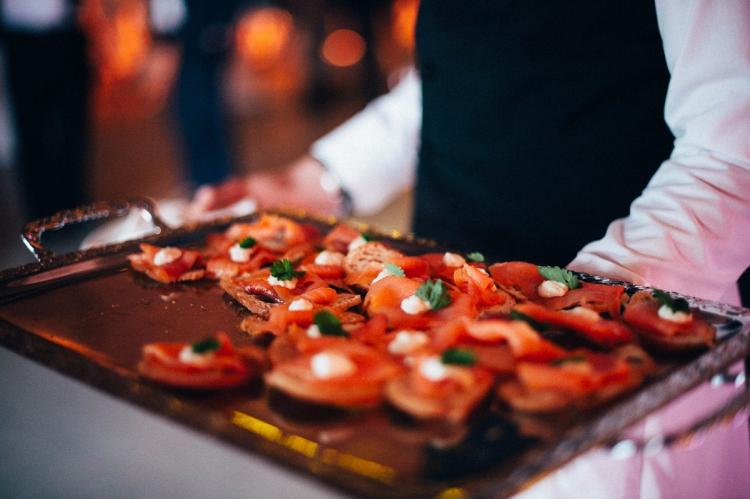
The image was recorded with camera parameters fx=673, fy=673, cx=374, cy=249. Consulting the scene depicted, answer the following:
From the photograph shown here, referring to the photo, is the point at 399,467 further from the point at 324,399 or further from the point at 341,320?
the point at 341,320

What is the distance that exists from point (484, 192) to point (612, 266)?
55 centimetres

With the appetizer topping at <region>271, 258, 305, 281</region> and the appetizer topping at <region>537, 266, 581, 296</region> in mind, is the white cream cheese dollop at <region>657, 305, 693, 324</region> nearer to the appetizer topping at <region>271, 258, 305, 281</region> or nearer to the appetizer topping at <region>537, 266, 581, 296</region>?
the appetizer topping at <region>537, 266, 581, 296</region>

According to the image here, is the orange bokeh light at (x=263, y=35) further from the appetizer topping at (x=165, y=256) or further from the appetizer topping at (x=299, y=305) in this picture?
the appetizer topping at (x=299, y=305)

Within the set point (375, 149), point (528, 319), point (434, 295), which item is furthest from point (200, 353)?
point (375, 149)

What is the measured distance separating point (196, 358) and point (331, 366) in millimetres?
221

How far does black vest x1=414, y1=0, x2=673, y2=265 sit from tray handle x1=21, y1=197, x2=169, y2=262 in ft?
2.71

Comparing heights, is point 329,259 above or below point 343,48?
above

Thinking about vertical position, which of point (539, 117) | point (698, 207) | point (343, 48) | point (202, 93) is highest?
point (539, 117)

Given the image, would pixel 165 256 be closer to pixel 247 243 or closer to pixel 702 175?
pixel 247 243

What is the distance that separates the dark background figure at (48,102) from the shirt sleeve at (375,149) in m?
3.30

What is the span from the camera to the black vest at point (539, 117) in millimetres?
1655

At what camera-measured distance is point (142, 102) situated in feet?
22.1

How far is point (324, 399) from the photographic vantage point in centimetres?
96

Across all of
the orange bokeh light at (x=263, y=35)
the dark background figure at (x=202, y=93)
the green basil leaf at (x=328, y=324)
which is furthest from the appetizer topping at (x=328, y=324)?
the orange bokeh light at (x=263, y=35)
